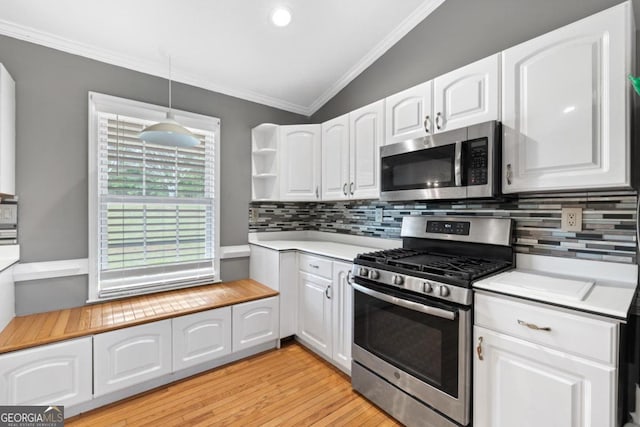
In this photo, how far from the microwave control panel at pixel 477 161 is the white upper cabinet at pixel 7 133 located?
2.77m

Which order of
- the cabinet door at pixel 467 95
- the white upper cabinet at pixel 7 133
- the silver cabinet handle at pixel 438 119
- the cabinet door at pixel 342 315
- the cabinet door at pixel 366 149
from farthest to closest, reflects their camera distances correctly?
the cabinet door at pixel 366 149 < the cabinet door at pixel 342 315 < the silver cabinet handle at pixel 438 119 < the white upper cabinet at pixel 7 133 < the cabinet door at pixel 467 95

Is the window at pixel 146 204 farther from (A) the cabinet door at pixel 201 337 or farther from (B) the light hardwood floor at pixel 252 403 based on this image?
(B) the light hardwood floor at pixel 252 403

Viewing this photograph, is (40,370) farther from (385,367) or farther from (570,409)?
(570,409)

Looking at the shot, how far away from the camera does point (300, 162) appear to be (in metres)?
2.90

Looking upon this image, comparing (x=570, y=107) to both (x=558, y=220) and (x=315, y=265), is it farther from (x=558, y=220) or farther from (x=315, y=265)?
(x=315, y=265)

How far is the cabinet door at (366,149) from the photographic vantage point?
225 centimetres

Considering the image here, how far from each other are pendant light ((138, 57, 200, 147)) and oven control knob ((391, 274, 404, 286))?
1603 millimetres

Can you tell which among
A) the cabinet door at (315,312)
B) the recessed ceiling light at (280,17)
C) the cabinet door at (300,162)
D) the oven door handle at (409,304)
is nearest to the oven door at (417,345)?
the oven door handle at (409,304)

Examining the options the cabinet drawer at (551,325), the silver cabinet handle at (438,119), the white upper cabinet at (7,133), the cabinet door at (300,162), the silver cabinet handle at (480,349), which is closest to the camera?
the cabinet drawer at (551,325)

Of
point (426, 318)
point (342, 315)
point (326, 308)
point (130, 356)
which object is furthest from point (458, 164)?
point (130, 356)

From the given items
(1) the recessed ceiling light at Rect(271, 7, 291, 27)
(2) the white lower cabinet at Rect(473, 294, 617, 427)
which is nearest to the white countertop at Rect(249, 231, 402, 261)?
(2) the white lower cabinet at Rect(473, 294, 617, 427)

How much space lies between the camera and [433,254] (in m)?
2.05

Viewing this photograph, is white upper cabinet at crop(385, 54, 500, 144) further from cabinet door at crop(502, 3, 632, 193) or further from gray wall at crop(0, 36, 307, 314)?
gray wall at crop(0, 36, 307, 314)

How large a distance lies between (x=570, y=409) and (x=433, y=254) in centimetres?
106
